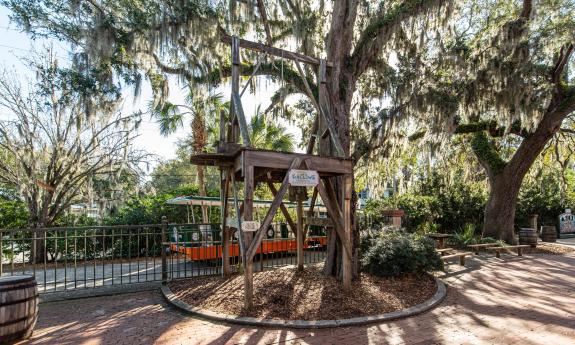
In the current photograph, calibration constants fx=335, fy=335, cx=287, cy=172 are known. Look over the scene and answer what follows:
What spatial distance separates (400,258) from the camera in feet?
22.9

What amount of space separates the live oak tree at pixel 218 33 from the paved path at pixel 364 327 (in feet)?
8.63

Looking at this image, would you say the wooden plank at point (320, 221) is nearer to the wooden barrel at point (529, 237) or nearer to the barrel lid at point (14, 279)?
the barrel lid at point (14, 279)

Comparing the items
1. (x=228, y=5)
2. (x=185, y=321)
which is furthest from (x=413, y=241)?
(x=228, y=5)

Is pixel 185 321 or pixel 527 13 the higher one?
pixel 527 13

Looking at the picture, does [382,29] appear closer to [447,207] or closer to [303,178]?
[303,178]

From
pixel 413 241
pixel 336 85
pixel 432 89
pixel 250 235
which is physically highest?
pixel 432 89

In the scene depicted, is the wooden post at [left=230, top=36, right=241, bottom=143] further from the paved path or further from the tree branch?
the paved path

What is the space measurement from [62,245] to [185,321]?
9.39m

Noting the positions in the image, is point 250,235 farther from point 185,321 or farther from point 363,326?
point 363,326

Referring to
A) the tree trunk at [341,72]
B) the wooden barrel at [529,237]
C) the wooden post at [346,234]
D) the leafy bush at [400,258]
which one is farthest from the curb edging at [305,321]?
the wooden barrel at [529,237]

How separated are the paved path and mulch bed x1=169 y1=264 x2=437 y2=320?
0.39 m

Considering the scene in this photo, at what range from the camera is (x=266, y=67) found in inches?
365

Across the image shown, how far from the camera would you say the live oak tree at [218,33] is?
770cm

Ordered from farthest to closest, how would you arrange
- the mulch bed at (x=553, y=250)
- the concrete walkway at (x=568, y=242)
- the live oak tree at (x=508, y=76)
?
the concrete walkway at (x=568, y=242)
the mulch bed at (x=553, y=250)
the live oak tree at (x=508, y=76)
